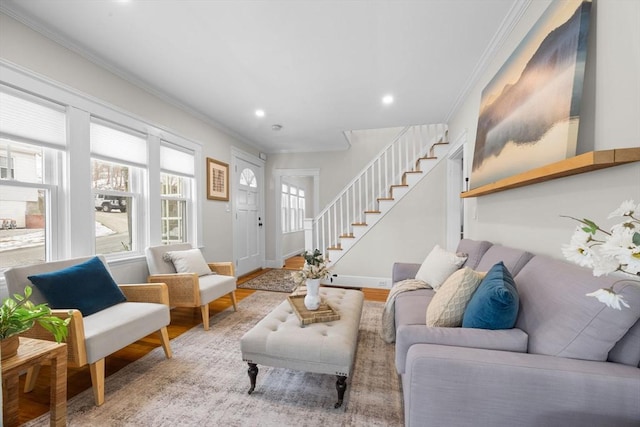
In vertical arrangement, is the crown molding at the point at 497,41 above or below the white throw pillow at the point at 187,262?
above

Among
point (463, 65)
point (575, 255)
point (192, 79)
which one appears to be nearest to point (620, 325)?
point (575, 255)

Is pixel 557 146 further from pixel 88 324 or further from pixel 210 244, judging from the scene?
pixel 210 244

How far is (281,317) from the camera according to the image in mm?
2016

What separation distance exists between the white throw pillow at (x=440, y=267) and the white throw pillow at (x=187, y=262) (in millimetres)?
2398

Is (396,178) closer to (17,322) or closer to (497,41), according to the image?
(497,41)

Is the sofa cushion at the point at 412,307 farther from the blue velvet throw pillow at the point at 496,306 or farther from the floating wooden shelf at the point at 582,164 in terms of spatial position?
the floating wooden shelf at the point at 582,164

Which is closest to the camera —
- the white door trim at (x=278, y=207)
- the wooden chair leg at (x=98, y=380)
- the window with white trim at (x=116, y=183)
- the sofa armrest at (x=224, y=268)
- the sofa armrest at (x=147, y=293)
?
the wooden chair leg at (x=98, y=380)

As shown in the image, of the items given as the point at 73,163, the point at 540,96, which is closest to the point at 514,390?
the point at 540,96

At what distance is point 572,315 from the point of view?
3.53 ft

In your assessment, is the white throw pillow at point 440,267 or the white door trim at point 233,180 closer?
the white throw pillow at point 440,267

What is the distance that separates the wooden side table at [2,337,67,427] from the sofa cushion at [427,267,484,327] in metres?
2.02

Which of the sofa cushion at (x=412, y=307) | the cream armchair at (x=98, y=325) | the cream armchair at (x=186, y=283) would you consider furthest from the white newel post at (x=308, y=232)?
the cream armchair at (x=98, y=325)

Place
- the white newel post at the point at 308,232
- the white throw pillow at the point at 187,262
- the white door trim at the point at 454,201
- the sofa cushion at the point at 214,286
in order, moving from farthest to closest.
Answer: the white newel post at the point at 308,232, the white door trim at the point at 454,201, the white throw pillow at the point at 187,262, the sofa cushion at the point at 214,286

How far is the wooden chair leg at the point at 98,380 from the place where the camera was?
1678 millimetres
